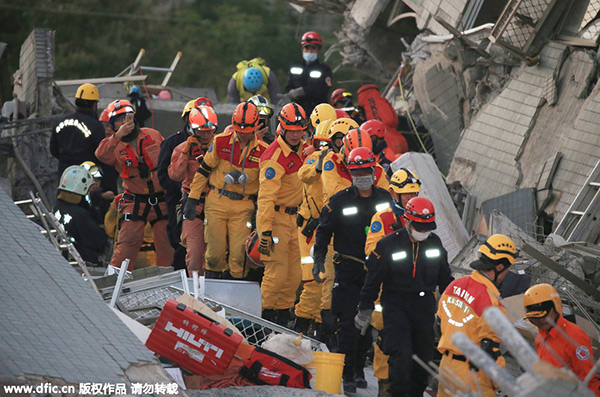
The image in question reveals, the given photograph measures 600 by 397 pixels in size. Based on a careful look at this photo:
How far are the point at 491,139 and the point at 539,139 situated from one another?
895 millimetres

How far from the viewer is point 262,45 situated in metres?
38.3

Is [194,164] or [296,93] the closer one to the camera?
[194,164]

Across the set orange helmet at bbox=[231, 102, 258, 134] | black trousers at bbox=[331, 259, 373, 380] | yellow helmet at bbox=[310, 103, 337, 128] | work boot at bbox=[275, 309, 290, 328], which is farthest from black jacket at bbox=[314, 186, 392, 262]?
yellow helmet at bbox=[310, 103, 337, 128]

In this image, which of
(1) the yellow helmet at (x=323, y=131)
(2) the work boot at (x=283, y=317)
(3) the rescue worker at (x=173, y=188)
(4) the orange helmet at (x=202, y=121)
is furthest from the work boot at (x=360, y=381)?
(4) the orange helmet at (x=202, y=121)

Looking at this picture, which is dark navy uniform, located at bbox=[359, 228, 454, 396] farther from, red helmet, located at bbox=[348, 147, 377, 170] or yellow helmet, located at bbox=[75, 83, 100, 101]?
yellow helmet, located at bbox=[75, 83, 100, 101]

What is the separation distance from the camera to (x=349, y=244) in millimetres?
8742

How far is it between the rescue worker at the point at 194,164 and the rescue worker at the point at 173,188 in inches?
9.5

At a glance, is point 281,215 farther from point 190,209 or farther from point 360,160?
point 360,160

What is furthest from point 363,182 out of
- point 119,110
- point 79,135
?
point 79,135

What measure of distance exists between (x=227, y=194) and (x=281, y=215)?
2.20 feet

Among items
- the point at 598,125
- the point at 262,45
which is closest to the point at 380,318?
the point at 598,125

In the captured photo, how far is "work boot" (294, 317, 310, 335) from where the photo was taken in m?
9.59

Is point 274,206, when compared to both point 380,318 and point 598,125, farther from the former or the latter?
point 598,125

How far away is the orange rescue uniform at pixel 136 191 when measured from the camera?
37.0 feet
